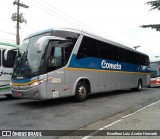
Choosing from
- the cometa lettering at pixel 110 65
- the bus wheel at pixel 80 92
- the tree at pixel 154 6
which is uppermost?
the tree at pixel 154 6

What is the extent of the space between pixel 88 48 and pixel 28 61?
3.63 metres

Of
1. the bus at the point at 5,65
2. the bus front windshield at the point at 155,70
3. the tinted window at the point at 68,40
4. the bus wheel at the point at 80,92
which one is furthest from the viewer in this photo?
the bus front windshield at the point at 155,70

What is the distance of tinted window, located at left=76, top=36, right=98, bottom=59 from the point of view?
493 inches

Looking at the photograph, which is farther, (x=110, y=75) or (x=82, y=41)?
(x=110, y=75)

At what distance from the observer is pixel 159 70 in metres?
28.2

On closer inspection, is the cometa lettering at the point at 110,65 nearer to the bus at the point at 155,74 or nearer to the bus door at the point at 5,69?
the bus door at the point at 5,69

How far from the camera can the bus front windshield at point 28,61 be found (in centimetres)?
1031

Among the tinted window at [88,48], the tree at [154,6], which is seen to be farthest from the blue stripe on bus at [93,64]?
the tree at [154,6]

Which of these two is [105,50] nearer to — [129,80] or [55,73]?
[129,80]

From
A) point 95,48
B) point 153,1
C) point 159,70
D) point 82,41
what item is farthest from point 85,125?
point 159,70

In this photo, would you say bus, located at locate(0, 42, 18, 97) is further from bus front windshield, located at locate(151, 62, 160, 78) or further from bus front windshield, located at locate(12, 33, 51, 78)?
bus front windshield, located at locate(151, 62, 160, 78)

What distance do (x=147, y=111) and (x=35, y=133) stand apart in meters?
5.14

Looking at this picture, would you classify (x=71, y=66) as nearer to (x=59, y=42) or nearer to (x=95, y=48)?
(x=59, y=42)

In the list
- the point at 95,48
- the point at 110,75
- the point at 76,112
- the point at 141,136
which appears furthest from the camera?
the point at 110,75
